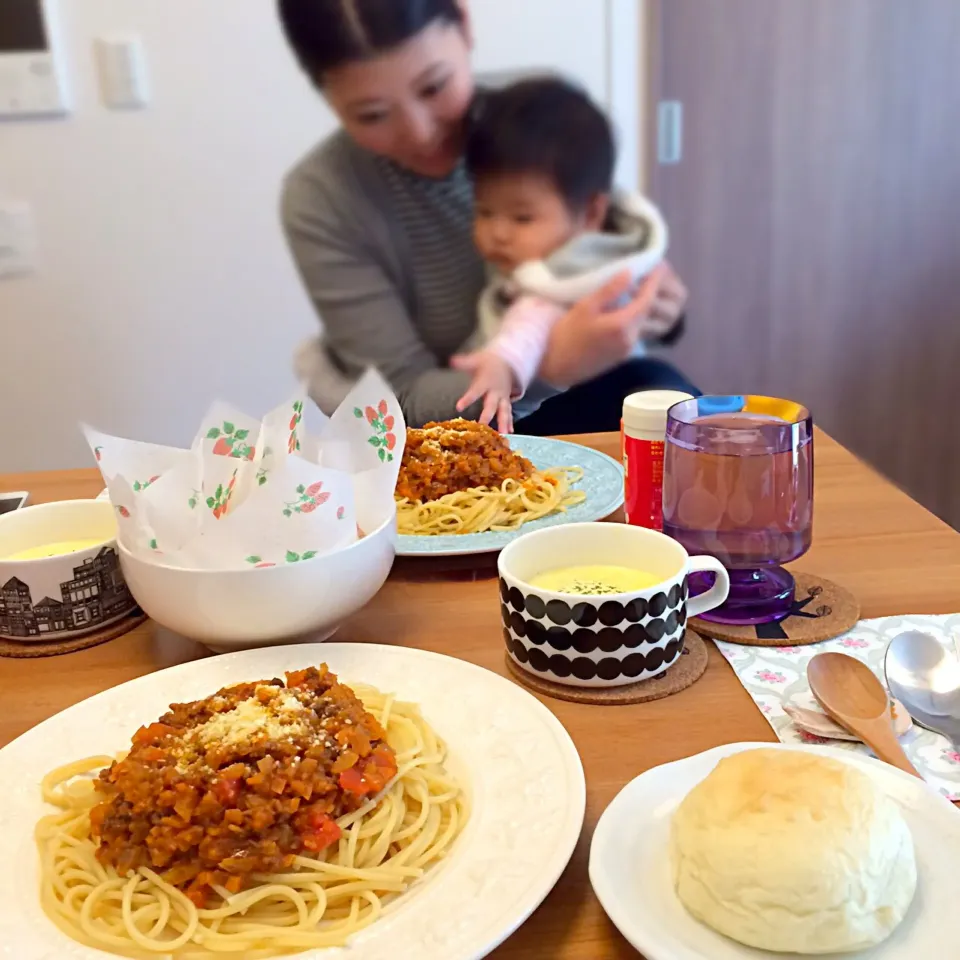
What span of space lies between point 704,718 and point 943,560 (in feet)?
1.38

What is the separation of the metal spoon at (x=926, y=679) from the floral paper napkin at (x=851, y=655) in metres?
0.01

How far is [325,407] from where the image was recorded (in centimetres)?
203

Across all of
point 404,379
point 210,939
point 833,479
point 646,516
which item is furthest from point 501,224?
point 210,939

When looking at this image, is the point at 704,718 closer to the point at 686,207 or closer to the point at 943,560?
the point at 943,560

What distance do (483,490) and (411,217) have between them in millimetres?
1268

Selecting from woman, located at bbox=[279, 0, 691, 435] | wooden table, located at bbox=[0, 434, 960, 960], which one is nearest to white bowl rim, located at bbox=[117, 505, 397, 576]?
wooden table, located at bbox=[0, 434, 960, 960]

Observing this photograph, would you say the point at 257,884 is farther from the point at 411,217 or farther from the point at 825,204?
the point at 825,204

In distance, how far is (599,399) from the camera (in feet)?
7.08

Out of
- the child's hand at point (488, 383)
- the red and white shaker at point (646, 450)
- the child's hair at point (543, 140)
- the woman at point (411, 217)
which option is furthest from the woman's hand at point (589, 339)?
the red and white shaker at point (646, 450)

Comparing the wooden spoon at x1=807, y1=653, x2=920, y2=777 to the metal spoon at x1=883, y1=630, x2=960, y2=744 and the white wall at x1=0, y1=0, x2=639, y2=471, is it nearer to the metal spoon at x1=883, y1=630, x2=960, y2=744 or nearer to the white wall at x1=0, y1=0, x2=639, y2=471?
the metal spoon at x1=883, y1=630, x2=960, y2=744

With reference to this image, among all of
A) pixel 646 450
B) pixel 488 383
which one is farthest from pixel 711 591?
pixel 488 383

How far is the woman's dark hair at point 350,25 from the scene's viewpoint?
217 centimetres

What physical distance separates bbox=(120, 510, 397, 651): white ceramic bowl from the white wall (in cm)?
174

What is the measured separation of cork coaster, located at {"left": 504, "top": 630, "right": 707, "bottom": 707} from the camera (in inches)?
31.0
